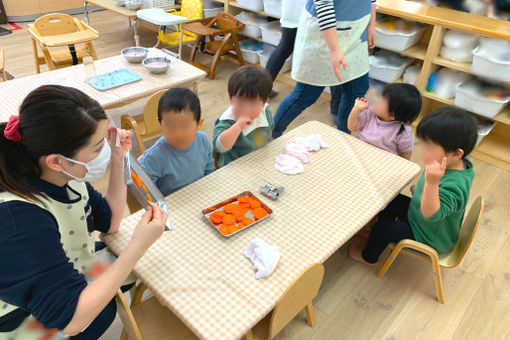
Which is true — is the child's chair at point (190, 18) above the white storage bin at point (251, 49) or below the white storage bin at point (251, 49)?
above

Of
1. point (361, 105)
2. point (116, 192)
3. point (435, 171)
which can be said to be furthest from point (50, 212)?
point (361, 105)

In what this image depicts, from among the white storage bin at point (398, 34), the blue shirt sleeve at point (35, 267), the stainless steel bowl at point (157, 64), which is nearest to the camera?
the blue shirt sleeve at point (35, 267)

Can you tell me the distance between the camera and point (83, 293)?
946 millimetres

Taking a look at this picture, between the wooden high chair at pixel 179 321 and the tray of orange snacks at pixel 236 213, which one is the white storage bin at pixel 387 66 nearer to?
the tray of orange snacks at pixel 236 213

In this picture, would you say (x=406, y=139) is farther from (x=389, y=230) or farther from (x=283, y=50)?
(x=283, y=50)

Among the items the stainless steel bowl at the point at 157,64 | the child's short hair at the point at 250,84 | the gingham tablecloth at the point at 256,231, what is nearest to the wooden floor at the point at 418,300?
the gingham tablecloth at the point at 256,231

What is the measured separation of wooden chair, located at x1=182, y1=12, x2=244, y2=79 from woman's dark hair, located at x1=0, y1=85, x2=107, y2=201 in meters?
3.00

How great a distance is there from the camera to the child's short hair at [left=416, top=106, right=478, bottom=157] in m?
1.46

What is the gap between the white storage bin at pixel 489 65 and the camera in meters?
2.48

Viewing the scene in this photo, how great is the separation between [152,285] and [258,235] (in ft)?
1.25

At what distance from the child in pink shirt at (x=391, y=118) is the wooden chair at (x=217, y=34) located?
2.21m

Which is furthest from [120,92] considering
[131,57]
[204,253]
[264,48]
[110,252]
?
[264,48]

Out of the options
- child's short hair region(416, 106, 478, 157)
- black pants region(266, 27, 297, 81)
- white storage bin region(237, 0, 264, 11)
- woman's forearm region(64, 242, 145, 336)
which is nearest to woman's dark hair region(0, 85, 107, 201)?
woman's forearm region(64, 242, 145, 336)

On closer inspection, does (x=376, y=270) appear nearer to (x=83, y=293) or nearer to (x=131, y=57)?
(x=83, y=293)
